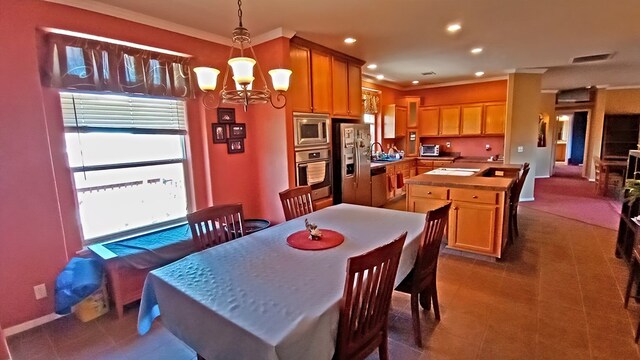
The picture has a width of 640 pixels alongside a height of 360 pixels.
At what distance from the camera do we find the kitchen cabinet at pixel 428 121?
7058 mm

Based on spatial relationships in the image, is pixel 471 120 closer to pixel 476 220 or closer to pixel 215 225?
pixel 476 220

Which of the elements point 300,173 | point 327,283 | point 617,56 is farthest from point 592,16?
point 327,283

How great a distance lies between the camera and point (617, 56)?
462 cm

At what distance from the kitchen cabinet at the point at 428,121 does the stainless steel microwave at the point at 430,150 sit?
30cm

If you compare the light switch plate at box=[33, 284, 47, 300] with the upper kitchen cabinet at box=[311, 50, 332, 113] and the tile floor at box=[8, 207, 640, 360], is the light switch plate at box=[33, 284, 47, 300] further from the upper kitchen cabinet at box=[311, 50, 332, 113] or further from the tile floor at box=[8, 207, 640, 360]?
the upper kitchen cabinet at box=[311, 50, 332, 113]

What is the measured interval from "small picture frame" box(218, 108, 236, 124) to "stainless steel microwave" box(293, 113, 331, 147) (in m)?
0.74

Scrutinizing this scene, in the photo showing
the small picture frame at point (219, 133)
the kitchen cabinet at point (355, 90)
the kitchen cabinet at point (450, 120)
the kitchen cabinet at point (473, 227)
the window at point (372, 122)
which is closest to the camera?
the kitchen cabinet at point (473, 227)

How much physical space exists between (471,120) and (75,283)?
7.05 meters

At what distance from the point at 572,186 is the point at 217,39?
870cm

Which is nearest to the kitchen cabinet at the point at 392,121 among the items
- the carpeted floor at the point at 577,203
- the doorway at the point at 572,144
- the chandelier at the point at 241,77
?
the carpeted floor at the point at 577,203

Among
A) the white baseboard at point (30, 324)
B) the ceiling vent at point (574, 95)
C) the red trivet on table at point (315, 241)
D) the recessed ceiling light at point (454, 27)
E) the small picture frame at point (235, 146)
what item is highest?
the recessed ceiling light at point (454, 27)

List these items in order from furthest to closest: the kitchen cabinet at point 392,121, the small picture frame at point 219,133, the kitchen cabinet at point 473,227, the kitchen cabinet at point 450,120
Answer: the kitchen cabinet at point 450,120 < the kitchen cabinet at point 392,121 < the small picture frame at point 219,133 < the kitchen cabinet at point 473,227

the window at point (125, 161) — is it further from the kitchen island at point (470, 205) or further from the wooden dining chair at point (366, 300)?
the kitchen island at point (470, 205)

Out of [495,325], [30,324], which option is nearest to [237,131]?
[30,324]
